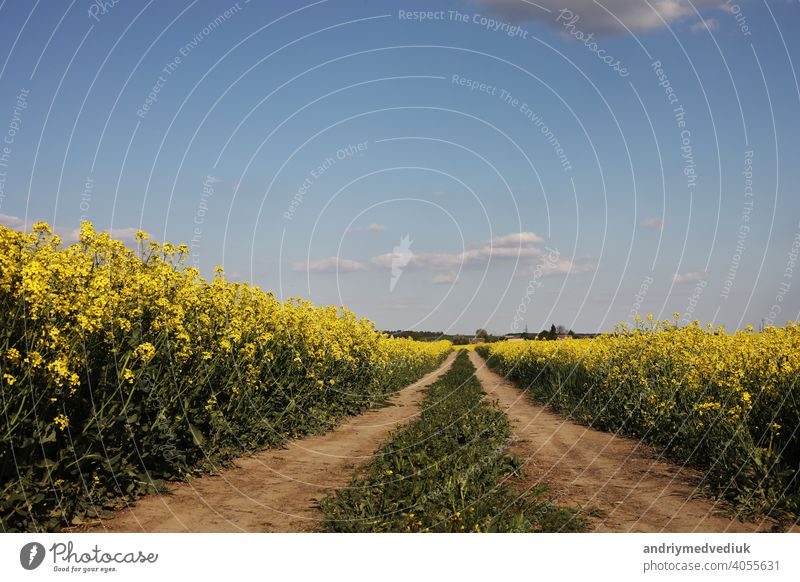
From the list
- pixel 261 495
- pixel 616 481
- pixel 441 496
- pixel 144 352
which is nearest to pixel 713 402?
pixel 616 481

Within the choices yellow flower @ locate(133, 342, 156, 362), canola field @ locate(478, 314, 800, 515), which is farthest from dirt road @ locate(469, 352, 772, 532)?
yellow flower @ locate(133, 342, 156, 362)

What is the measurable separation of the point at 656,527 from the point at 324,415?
34.7 ft

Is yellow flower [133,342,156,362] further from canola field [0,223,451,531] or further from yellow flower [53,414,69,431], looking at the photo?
yellow flower [53,414,69,431]

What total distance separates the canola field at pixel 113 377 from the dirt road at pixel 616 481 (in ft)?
19.9

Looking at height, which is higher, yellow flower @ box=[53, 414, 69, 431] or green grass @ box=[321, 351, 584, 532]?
yellow flower @ box=[53, 414, 69, 431]

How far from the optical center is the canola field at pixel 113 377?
7082mm

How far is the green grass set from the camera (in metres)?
7.50
